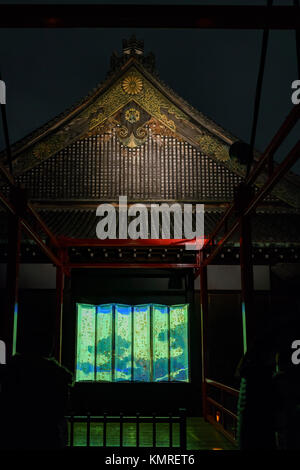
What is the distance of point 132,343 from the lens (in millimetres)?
11141

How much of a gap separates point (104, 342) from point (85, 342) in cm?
44

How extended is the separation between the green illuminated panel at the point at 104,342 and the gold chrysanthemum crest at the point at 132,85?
6132 mm

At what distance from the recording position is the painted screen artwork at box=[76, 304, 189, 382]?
11.0 metres

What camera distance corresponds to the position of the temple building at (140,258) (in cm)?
1088

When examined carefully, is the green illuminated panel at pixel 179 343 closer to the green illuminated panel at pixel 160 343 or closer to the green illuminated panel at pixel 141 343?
the green illuminated panel at pixel 160 343

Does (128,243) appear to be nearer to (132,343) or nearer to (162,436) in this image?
(132,343)

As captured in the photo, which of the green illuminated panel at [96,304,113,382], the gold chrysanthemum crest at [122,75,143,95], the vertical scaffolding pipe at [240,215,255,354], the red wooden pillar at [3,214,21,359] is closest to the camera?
the vertical scaffolding pipe at [240,215,255,354]

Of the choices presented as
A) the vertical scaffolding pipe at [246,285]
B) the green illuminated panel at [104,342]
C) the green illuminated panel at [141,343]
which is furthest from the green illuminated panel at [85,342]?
the vertical scaffolding pipe at [246,285]

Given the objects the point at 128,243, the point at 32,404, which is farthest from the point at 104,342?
the point at 32,404

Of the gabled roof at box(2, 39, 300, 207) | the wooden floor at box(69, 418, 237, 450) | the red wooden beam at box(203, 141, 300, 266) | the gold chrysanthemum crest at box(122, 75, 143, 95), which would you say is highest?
the gold chrysanthemum crest at box(122, 75, 143, 95)

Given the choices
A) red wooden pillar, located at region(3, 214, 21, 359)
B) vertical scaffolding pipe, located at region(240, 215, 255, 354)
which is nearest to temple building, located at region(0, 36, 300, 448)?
red wooden pillar, located at region(3, 214, 21, 359)

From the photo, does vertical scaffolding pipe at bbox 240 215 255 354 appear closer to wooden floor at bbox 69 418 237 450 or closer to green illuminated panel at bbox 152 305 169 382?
wooden floor at bbox 69 418 237 450

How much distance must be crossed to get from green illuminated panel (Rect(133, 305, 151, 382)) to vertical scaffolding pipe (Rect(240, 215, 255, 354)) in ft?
18.1
